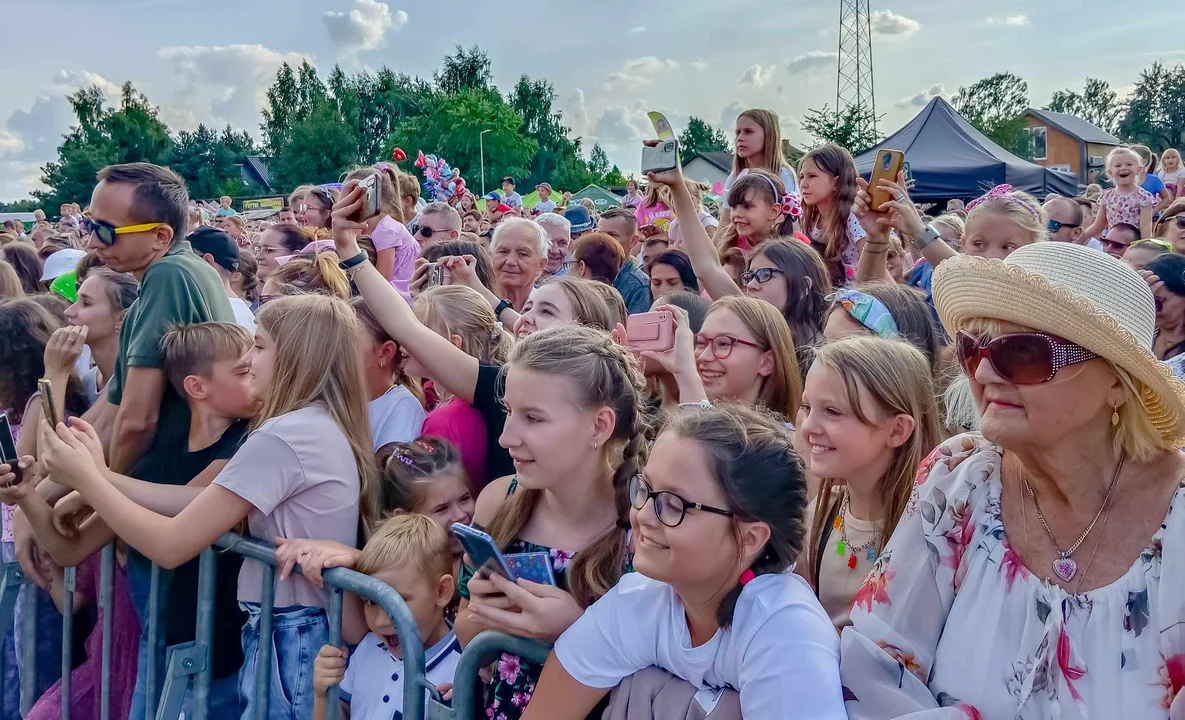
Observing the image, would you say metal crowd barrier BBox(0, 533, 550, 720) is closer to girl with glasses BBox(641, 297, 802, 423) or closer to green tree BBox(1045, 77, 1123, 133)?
girl with glasses BBox(641, 297, 802, 423)

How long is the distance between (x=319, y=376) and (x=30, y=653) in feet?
6.36

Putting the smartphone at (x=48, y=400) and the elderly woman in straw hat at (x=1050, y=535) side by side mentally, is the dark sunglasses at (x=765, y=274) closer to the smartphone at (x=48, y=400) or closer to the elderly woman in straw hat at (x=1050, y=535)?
the elderly woman in straw hat at (x=1050, y=535)

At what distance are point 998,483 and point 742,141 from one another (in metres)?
4.49

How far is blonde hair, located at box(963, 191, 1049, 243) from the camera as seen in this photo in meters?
4.39

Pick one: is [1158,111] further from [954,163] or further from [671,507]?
[671,507]

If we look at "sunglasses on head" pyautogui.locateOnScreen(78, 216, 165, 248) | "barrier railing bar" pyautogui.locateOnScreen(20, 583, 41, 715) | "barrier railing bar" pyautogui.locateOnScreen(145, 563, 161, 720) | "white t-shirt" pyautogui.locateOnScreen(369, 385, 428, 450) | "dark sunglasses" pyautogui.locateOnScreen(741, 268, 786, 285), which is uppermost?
"sunglasses on head" pyautogui.locateOnScreen(78, 216, 165, 248)

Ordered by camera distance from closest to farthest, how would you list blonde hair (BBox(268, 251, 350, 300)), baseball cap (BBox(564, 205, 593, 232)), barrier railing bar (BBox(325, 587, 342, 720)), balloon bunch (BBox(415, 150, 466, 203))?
1. barrier railing bar (BBox(325, 587, 342, 720))
2. blonde hair (BBox(268, 251, 350, 300))
3. baseball cap (BBox(564, 205, 593, 232))
4. balloon bunch (BBox(415, 150, 466, 203))

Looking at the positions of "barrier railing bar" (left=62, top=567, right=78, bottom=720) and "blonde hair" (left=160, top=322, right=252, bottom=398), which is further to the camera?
"barrier railing bar" (left=62, top=567, right=78, bottom=720)

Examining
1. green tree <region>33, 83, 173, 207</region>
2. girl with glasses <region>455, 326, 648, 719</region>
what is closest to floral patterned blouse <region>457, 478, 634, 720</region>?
girl with glasses <region>455, 326, 648, 719</region>

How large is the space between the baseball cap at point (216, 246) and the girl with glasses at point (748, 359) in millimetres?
3627

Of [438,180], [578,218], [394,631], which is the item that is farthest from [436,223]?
[394,631]

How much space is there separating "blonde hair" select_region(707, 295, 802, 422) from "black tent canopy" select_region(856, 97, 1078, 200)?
13.1 metres

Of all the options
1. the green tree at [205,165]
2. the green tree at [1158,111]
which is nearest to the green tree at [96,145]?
the green tree at [205,165]

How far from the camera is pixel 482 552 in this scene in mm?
1952
